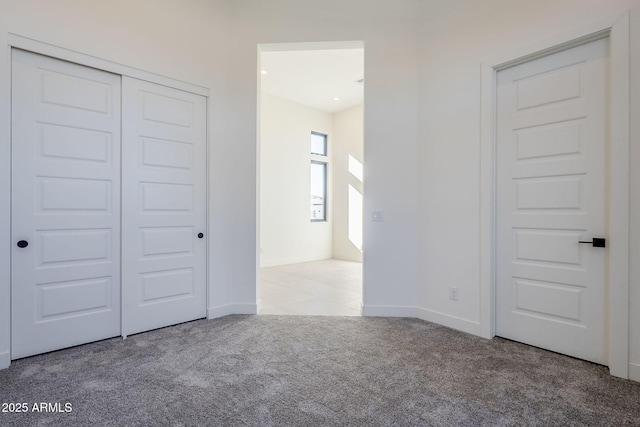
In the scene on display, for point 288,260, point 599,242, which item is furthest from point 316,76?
point 599,242

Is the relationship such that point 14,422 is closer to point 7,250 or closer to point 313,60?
point 7,250

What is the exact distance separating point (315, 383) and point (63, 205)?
2454 millimetres

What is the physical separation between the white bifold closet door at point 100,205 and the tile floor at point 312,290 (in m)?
1.05

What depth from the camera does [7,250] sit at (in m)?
2.29

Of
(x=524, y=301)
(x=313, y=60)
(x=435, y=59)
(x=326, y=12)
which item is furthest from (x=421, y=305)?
(x=313, y=60)

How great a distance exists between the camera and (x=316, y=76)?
5555mm

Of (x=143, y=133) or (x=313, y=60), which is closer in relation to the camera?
(x=143, y=133)

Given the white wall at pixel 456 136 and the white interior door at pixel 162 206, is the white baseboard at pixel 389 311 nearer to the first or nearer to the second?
the white wall at pixel 456 136

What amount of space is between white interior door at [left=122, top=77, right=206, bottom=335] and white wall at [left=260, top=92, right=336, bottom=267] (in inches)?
127

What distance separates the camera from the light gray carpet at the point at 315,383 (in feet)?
5.67

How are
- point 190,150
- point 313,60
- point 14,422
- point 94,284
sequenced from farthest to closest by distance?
point 313,60
point 190,150
point 94,284
point 14,422

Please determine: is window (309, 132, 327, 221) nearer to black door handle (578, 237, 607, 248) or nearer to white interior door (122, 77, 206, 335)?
white interior door (122, 77, 206, 335)

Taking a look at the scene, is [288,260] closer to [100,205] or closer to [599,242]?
[100,205]

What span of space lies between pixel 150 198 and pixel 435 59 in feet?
10.6
